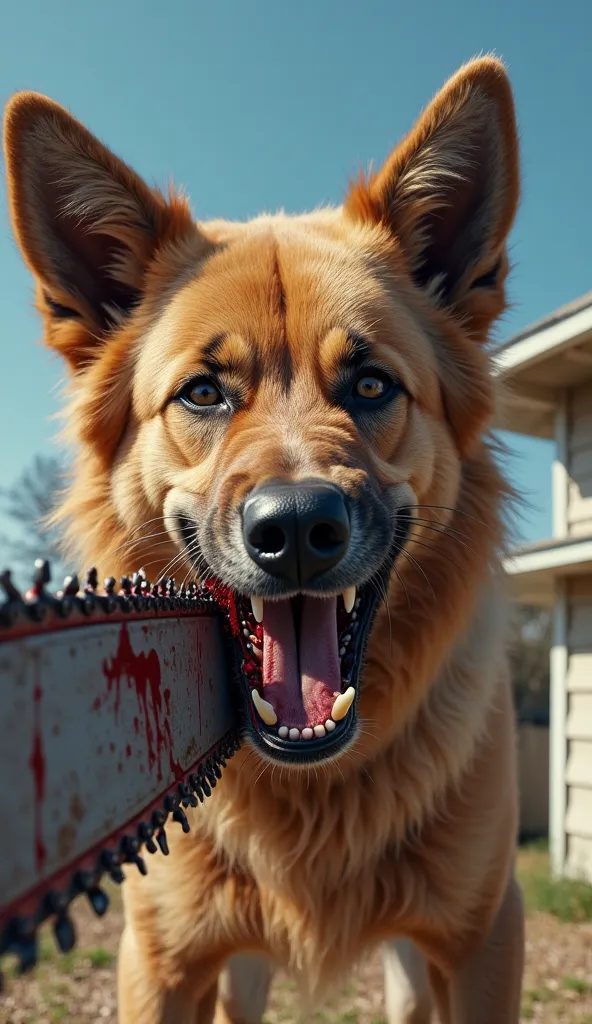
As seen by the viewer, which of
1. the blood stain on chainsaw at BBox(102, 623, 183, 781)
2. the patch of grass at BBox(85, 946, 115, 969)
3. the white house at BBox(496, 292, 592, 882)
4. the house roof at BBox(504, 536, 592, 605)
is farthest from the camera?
the white house at BBox(496, 292, 592, 882)

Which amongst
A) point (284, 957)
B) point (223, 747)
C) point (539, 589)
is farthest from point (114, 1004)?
point (539, 589)

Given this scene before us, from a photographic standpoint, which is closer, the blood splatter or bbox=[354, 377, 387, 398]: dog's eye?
the blood splatter

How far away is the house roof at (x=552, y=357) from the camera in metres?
8.48

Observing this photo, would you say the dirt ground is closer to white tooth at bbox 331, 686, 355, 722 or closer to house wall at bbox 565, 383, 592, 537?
white tooth at bbox 331, 686, 355, 722

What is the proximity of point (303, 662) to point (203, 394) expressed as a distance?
36.6 inches

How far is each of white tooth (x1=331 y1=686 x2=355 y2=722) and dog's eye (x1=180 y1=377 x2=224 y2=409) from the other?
101 cm

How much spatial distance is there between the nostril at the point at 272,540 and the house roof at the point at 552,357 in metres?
6.36

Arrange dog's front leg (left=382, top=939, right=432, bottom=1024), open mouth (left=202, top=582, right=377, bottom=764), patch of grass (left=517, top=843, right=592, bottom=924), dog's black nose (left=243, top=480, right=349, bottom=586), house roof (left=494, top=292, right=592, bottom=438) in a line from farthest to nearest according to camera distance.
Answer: house roof (left=494, top=292, right=592, bottom=438) < patch of grass (left=517, top=843, right=592, bottom=924) < dog's front leg (left=382, top=939, right=432, bottom=1024) < open mouth (left=202, top=582, right=377, bottom=764) < dog's black nose (left=243, top=480, right=349, bottom=586)

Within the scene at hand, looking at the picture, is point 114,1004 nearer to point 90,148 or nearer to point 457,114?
point 90,148

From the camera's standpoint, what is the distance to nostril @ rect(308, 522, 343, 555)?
1.86 m

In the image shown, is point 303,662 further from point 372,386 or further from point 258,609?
point 372,386

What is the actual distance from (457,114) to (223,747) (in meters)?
2.25

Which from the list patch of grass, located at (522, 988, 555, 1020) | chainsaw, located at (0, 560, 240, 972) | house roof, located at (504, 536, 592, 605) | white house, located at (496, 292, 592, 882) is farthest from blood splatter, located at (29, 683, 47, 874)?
white house, located at (496, 292, 592, 882)

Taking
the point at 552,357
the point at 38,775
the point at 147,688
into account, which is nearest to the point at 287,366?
the point at 147,688
